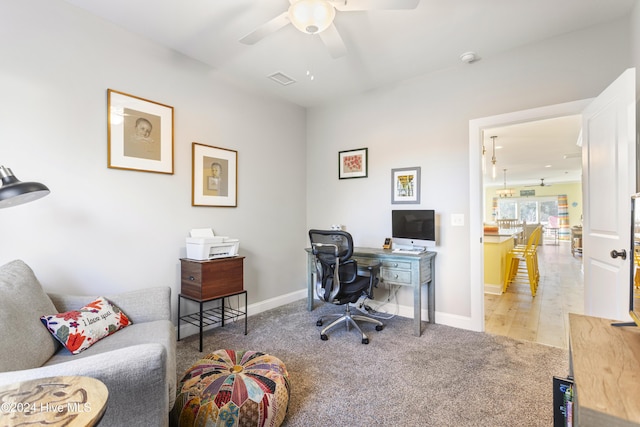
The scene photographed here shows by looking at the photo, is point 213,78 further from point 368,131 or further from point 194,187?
point 368,131

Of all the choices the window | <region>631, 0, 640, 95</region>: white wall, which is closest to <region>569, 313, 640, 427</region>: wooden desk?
<region>631, 0, 640, 95</region>: white wall

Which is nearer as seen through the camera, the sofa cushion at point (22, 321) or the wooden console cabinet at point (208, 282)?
the sofa cushion at point (22, 321)

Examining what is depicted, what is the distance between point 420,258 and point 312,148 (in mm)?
2193

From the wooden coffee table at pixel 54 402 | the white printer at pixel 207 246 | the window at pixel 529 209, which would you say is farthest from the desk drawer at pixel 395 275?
the window at pixel 529 209

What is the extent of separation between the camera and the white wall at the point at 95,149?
1.98 meters

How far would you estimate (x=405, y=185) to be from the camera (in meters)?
3.43

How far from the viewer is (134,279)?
8.25 feet

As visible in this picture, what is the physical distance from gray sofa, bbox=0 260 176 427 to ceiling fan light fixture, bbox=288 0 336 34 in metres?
1.81

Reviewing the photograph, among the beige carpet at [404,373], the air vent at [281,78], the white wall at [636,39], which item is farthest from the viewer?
the air vent at [281,78]

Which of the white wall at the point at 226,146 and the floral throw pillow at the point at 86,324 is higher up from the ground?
the white wall at the point at 226,146

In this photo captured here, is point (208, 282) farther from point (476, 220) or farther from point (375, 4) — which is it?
point (476, 220)

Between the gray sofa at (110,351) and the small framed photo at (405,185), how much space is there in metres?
2.53

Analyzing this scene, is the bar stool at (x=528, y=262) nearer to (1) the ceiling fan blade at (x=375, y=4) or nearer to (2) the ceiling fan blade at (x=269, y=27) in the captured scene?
(1) the ceiling fan blade at (x=375, y=4)

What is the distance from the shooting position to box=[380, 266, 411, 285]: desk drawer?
9.67 ft
